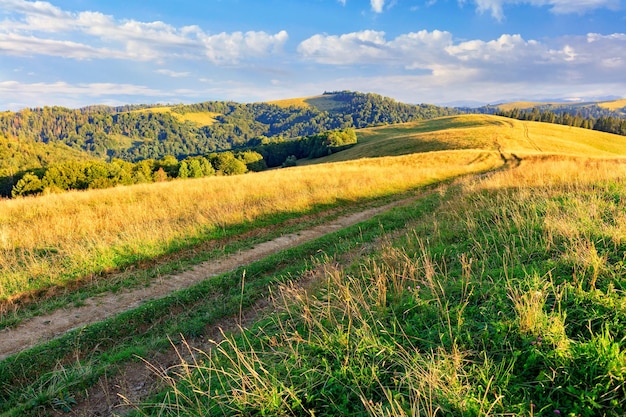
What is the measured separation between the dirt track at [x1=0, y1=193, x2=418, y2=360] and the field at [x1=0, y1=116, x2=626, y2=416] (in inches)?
11.4

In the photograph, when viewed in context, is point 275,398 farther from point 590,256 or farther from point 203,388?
point 590,256

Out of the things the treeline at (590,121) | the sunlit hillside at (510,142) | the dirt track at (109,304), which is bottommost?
the dirt track at (109,304)

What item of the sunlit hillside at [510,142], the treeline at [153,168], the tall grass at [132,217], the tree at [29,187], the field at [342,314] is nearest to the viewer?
the field at [342,314]

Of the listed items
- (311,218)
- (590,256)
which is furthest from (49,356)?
(311,218)

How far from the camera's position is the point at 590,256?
4.21m

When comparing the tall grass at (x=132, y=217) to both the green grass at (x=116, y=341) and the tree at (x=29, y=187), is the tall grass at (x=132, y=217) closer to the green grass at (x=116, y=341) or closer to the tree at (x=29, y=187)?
the green grass at (x=116, y=341)

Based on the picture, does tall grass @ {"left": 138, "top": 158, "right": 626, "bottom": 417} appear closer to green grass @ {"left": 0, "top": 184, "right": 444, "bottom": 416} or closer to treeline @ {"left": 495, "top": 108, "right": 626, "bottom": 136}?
green grass @ {"left": 0, "top": 184, "right": 444, "bottom": 416}

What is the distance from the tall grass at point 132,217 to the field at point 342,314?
0.08 m

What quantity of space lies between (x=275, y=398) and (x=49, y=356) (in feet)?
15.7

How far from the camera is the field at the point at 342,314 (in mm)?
2977

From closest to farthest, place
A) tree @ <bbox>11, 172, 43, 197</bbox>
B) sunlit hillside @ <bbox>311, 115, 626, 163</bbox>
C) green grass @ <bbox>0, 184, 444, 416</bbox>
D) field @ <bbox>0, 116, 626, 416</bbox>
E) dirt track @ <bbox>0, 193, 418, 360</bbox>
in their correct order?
1. field @ <bbox>0, 116, 626, 416</bbox>
2. green grass @ <bbox>0, 184, 444, 416</bbox>
3. dirt track @ <bbox>0, 193, 418, 360</bbox>
4. sunlit hillside @ <bbox>311, 115, 626, 163</bbox>
5. tree @ <bbox>11, 172, 43, 197</bbox>

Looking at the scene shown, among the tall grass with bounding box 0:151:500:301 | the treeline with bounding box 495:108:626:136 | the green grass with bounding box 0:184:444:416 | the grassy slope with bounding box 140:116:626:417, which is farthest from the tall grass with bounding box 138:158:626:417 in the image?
the treeline with bounding box 495:108:626:136

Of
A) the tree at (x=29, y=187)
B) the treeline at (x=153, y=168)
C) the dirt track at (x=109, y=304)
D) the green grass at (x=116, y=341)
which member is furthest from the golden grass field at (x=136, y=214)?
the tree at (x=29, y=187)

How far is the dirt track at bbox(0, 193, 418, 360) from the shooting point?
240 inches
